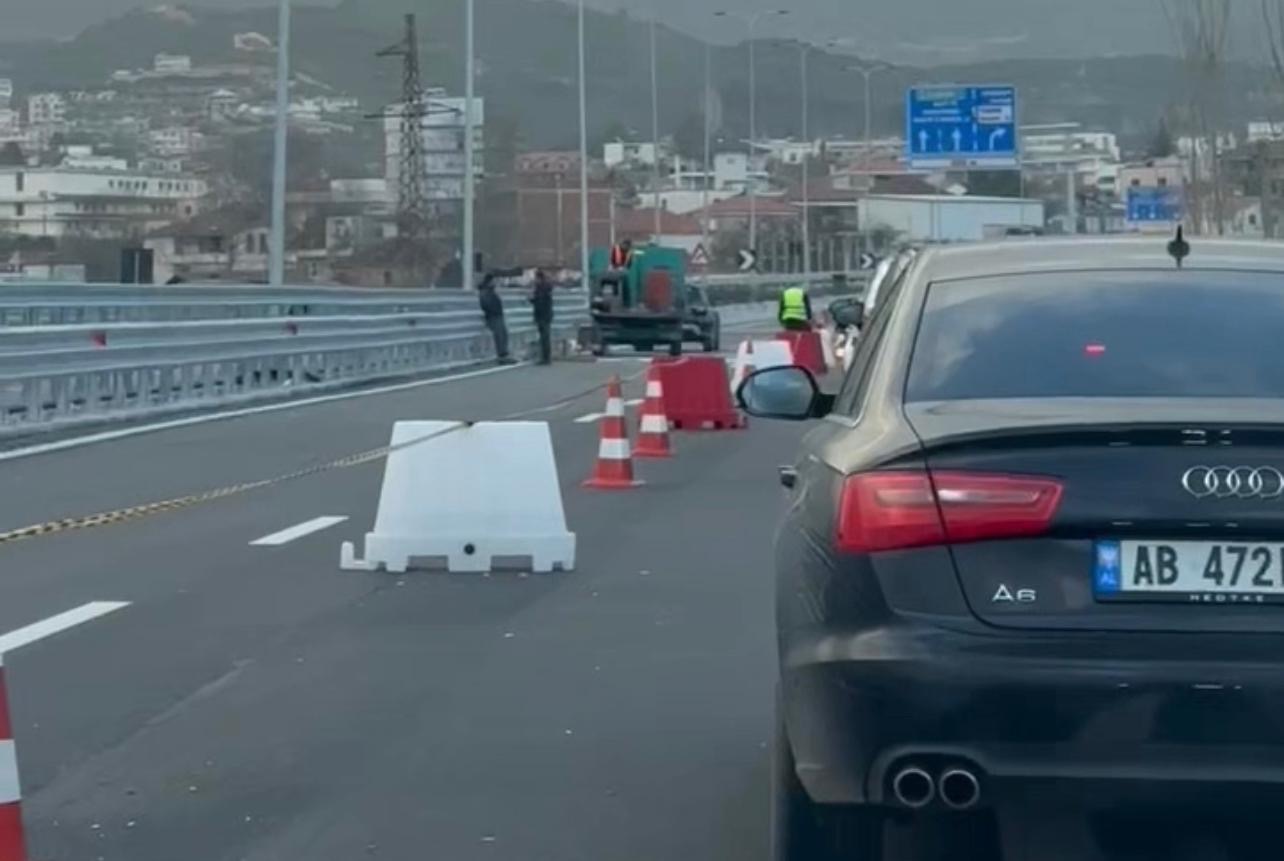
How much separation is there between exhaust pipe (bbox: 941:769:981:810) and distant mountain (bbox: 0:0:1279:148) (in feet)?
243

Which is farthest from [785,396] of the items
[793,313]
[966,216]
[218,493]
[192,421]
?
[966,216]

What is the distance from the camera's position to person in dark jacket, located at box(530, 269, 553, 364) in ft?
150

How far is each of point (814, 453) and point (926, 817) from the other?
104 cm

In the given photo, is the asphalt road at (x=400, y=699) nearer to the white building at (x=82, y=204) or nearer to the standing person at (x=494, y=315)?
the standing person at (x=494, y=315)

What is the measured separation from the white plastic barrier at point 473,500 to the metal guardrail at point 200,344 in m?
10.2

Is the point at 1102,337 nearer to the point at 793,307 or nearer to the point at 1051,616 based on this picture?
the point at 1051,616

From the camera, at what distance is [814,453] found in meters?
6.31

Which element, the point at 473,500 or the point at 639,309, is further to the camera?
the point at 639,309

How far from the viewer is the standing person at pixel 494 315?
1794 inches

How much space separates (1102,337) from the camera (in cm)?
601

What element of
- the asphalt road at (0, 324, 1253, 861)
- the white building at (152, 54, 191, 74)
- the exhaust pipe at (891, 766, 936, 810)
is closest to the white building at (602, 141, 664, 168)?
the white building at (152, 54, 191, 74)

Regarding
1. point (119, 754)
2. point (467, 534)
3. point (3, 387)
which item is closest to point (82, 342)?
point (3, 387)

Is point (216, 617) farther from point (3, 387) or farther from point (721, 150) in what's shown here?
point (721, 150)

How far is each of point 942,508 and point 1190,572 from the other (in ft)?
1.68
